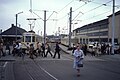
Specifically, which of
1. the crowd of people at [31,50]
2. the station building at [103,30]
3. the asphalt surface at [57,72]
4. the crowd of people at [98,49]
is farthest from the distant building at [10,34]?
the asphalt surface at [57,72]

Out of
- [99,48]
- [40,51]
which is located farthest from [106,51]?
[40,51]

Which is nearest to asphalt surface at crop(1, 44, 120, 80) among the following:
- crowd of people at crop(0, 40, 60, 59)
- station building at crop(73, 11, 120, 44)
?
crowd of people at crop(0, 40, 60, 59)

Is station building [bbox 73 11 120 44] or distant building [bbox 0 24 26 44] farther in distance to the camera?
distant building [bbox 0 24 26 44]

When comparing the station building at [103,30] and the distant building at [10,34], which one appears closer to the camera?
the station building at [103,30]

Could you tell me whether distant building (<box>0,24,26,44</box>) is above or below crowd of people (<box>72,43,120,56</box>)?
above

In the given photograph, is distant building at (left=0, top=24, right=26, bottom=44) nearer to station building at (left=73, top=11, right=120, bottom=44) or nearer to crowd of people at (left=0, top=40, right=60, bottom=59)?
station building at (left=73, top=11, right=120, bottom=44)

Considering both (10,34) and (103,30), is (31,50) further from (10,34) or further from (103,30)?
(103,30)

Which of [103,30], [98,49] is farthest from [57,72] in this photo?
[103,30]

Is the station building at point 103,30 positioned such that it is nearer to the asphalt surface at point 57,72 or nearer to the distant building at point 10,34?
the distant building at point 10,34

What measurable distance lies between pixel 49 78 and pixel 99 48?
26.8 m

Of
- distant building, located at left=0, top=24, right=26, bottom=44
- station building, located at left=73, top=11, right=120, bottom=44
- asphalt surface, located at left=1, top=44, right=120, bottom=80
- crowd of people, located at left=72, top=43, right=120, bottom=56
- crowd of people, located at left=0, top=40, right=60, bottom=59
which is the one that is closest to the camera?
asphalt surface, located at left=1, top=44, right=120, bottom=80

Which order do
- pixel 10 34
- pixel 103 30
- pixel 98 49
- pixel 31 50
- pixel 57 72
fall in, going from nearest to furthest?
1. pixel 57 72
2. pixel 31 50
3. pixel 98 49
4. pixel 10 34
5. pixel 103 30

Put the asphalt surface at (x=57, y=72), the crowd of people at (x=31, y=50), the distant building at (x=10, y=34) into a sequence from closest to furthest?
the asphalt surface at (x=57, y=72), the crowd of people at (x=31, y=50), the distant building at (x=10, y=34)

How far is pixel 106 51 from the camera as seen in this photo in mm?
42688
